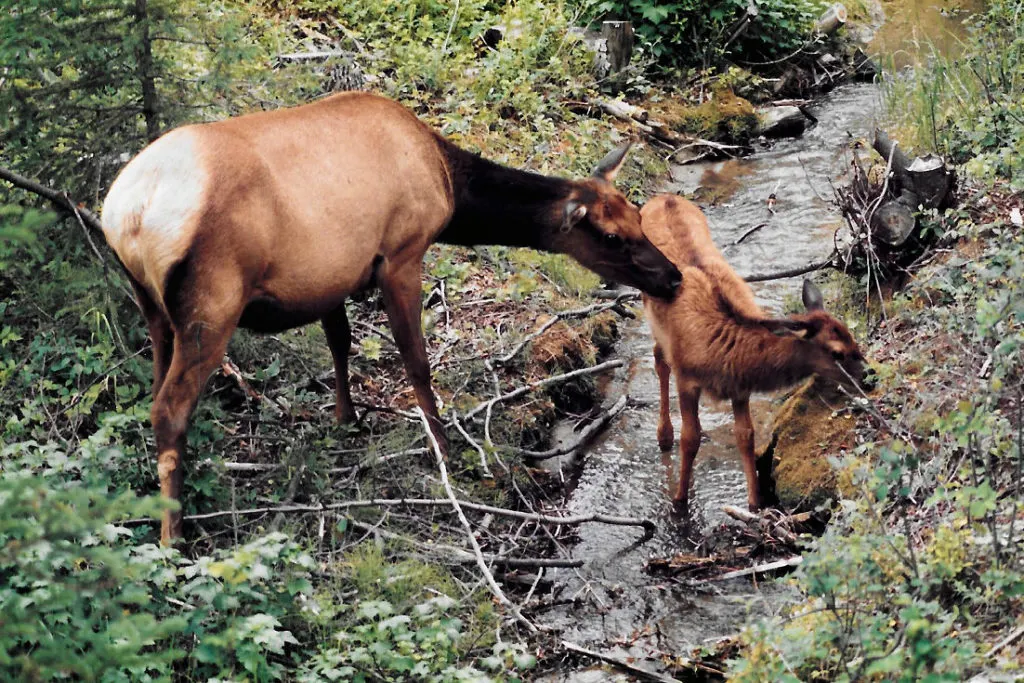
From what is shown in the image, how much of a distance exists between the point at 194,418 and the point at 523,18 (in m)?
7.88

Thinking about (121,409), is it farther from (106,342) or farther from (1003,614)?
→ (1003,614)

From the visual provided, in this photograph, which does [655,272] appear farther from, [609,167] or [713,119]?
[713,119]

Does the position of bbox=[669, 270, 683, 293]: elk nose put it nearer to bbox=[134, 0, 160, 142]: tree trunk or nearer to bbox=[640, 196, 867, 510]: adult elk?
bbox=[640, 196, 867, 510]: adult elk

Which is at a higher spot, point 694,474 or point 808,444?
point 808,444

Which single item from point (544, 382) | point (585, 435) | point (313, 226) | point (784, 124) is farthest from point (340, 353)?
point (784, 124)

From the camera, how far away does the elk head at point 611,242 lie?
25.2 feet

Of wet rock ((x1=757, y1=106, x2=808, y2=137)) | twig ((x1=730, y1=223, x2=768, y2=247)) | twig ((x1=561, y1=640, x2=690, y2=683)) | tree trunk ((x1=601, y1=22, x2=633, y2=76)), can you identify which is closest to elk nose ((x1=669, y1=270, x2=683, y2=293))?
twig ((x1=561, y1=640, x2=690, y2=683))

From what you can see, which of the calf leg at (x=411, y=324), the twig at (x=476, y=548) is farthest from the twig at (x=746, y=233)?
the twig at (x=476, y=548)

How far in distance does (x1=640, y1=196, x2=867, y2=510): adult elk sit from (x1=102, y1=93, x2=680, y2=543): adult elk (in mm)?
267

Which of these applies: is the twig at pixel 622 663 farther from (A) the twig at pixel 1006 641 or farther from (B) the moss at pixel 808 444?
(B) the moss at pixel 808 444

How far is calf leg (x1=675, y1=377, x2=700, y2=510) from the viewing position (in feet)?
24.5

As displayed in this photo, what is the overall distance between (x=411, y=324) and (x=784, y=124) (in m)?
7.90

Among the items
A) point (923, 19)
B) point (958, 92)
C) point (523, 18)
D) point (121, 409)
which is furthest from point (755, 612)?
point (923, 19)

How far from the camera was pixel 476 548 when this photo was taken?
6305 millimetres
